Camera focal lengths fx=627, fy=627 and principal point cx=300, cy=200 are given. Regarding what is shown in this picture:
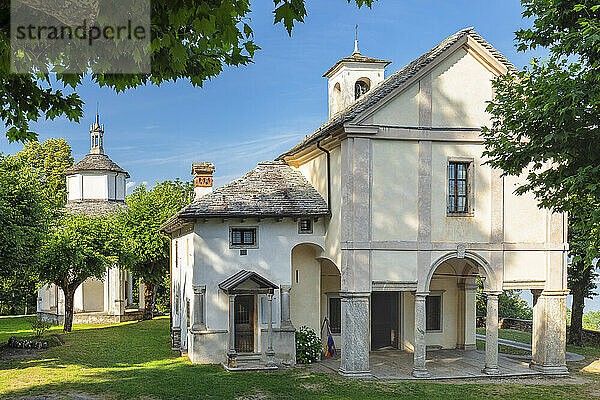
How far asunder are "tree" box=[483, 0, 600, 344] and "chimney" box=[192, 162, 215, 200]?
44.8 ft

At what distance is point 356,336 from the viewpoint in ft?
64.8

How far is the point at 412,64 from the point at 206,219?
353 inches

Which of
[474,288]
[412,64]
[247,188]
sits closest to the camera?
[412,64]

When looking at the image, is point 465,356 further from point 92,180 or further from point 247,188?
point 92,180

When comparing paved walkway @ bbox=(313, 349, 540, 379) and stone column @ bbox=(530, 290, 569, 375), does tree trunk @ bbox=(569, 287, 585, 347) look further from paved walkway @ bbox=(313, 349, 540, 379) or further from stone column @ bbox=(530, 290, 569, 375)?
stone column @ bbox=(530, 290, 569, 375)

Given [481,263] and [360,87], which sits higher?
[360,87]

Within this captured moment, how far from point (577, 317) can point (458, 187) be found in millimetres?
11281

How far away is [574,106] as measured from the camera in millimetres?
11703

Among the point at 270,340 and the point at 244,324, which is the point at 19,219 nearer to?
the point at 244,324

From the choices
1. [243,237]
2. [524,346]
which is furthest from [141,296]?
[524,346]

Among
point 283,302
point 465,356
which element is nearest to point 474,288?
point 465,356

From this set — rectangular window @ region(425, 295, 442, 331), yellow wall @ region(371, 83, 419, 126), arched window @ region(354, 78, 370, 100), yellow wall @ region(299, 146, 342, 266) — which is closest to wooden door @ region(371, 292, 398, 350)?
rectangular window @ region(425, 295, 442, 331)

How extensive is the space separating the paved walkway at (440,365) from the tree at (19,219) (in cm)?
1160

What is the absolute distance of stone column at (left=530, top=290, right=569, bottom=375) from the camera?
2088 cm
